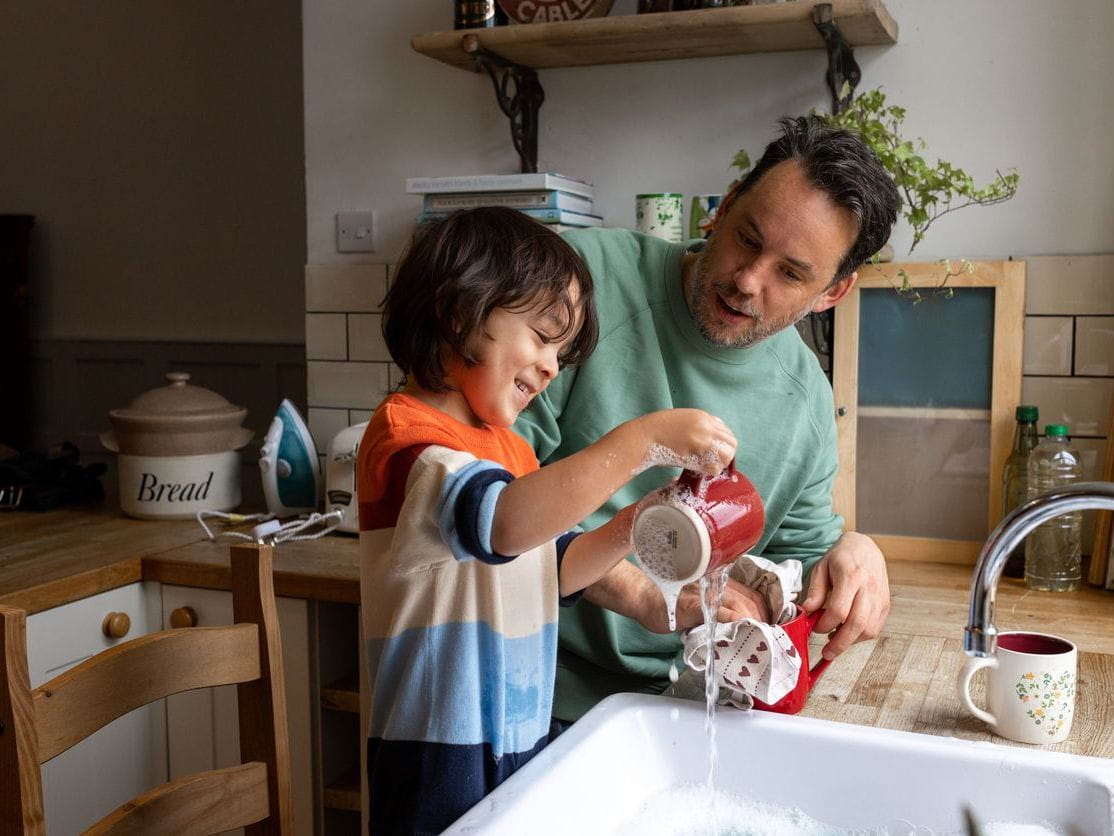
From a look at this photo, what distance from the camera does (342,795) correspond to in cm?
177

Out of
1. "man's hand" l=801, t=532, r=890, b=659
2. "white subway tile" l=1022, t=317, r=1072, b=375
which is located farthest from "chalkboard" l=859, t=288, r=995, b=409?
"man's hand" l=801, t=532, r=890, b=659

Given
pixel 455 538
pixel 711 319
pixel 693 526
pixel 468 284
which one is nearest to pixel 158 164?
pixel 711 319

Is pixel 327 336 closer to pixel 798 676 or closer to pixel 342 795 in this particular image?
pixel 342 795

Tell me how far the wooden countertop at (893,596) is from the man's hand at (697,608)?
0.11 metres

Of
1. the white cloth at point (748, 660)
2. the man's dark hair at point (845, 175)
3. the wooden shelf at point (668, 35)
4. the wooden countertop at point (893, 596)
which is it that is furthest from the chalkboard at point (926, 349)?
the white cloth at point (748, 660)

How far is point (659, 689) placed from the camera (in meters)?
1.43

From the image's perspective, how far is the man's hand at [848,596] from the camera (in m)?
1.19

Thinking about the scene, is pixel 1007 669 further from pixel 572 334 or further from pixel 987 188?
pixel 987 188

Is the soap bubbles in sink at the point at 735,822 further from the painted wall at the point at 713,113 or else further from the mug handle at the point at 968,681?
the painted wall at the point at 713,113

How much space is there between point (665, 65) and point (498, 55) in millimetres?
294

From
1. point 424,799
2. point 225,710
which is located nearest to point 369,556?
point 424,799

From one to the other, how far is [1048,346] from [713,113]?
681 mm

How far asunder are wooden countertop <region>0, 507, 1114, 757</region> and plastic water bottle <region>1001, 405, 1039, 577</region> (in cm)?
5

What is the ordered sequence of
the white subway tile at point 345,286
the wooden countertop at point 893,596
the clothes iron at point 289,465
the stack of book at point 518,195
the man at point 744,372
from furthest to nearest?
the white subway tile at point 345,286
the clothes iron at point 289,465
the stack of book at point 518,195
the man at point 744,372
the wooden countertop at point 893,596
